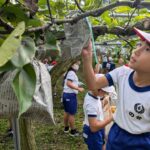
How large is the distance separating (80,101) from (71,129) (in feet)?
12.8

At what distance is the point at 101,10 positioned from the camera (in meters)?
1.42

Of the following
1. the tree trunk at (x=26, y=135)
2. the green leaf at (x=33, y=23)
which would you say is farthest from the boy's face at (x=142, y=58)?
the tree trunk at (x=26, y=135)

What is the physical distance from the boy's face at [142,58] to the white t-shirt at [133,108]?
0.17 meters

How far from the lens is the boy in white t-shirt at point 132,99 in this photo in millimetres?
1979

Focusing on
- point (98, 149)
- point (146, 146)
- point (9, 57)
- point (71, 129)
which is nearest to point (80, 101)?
point (71, 129)

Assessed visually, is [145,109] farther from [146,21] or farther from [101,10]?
[101,10]

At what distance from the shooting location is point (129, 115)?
2.10 meters

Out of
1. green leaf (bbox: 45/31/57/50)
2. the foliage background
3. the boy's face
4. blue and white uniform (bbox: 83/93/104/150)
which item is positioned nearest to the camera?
green leaf (bbox: 45/31/57/50)

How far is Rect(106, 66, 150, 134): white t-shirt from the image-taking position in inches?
81.4

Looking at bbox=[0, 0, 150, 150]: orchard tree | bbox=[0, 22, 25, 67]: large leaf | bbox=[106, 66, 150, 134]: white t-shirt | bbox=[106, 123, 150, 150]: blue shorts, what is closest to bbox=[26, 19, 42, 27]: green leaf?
bbox=[0, 0, 150, 150]: orchard tree

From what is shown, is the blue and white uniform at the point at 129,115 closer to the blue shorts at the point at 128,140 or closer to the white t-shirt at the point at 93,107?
the blue shorts at the point at 128,140

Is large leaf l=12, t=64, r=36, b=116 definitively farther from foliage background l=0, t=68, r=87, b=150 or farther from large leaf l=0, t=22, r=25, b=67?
foliage background l=0, t=68, r=87, b=150

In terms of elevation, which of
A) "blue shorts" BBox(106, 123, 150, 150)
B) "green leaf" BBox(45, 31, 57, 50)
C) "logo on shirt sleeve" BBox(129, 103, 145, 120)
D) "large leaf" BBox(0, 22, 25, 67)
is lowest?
"blue shorts" BBox(106, 123, 150, 150)

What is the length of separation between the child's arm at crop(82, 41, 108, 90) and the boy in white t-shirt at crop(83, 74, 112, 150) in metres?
1.06
